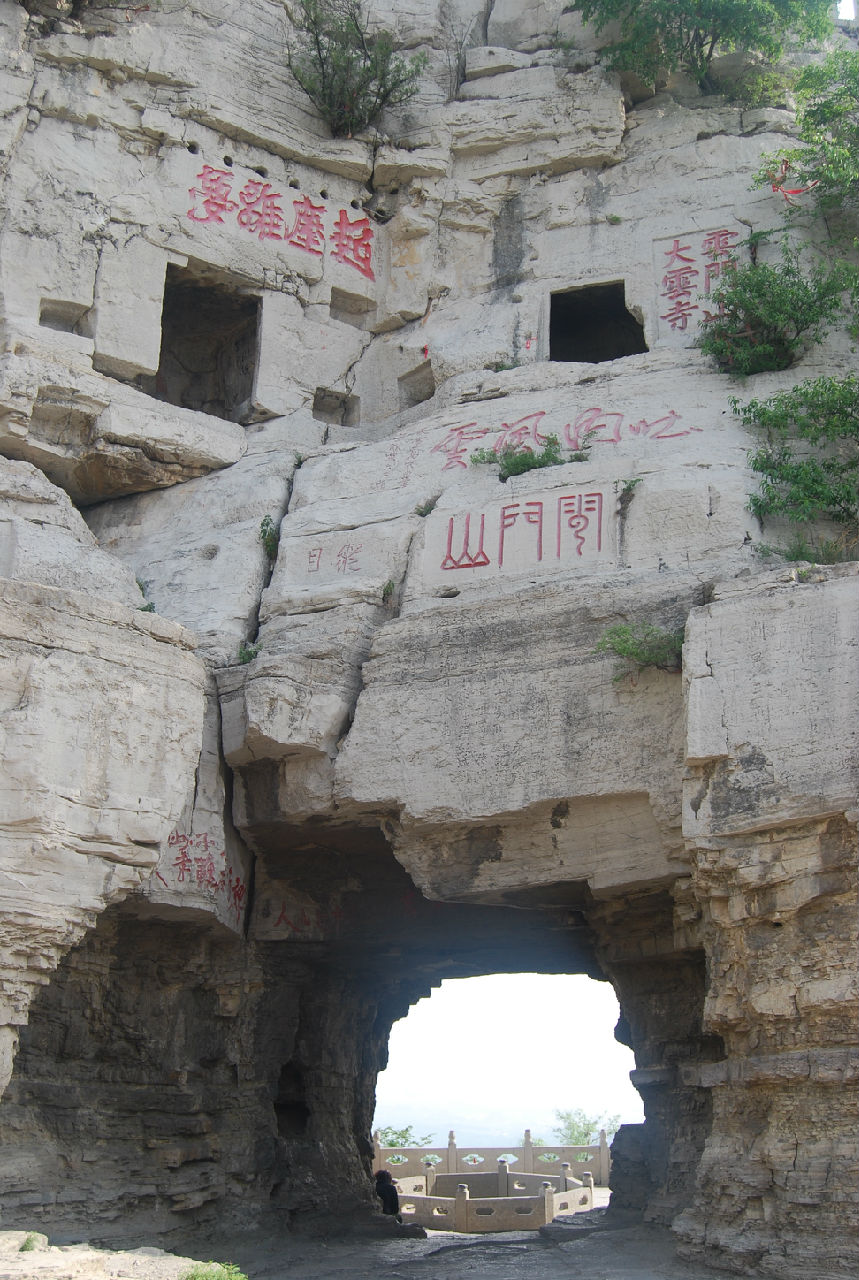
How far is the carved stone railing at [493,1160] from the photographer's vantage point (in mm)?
17438

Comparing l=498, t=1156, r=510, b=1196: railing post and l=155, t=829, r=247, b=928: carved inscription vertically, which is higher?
l=155, t=829, r=247, b=928: carved inscription

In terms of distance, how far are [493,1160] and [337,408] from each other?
10447 millimetres

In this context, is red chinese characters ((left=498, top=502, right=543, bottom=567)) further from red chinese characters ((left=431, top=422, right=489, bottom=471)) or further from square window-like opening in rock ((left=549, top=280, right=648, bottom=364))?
square window-like opening in rock ((left=549, top=280, right=648, bottom=364))

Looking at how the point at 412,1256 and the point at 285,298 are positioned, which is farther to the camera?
the point at 285,298

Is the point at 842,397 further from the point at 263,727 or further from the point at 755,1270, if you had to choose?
the point at 755,1270

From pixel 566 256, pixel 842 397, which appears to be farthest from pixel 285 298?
pixel 842 397

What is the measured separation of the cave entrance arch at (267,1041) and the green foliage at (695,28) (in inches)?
328

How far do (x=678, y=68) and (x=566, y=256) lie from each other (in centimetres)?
263

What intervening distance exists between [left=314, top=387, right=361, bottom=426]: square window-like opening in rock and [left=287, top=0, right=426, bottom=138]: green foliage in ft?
9.36

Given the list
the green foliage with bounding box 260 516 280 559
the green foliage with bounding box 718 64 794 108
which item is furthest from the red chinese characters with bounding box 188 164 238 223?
the green foliage with bounding box 718 64 794 108

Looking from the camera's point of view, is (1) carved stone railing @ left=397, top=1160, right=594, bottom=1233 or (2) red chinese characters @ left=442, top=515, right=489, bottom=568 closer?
(2) red chinese characters @ left=442, top=515, right=489, bottom=568

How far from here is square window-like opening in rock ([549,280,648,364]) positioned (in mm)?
13812

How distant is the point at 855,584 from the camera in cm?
809

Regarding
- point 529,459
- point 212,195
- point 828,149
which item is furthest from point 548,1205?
point 212,195
